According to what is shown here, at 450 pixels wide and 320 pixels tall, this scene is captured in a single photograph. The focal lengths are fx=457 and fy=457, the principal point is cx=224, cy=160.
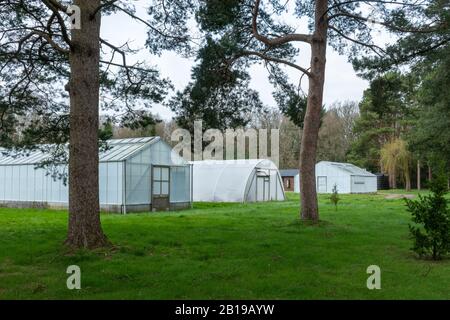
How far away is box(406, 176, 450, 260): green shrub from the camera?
7.46m

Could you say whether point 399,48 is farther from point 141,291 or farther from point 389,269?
point 141,291

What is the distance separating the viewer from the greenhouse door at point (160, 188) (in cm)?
2132

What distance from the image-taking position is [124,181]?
64.3 ft

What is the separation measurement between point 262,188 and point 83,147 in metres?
21.7

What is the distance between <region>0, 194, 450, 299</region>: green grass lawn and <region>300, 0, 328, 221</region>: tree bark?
167 cm

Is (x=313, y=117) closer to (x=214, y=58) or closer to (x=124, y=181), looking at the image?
(x=214, y=58)

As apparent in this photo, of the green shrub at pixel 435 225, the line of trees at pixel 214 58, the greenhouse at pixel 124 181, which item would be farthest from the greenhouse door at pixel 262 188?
the green shrub at pixel 435 225

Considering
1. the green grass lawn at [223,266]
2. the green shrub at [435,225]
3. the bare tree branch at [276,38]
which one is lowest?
the green grass lawn at [223,266]

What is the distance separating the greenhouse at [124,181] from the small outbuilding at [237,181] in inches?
188

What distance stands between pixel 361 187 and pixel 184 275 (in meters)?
41.4

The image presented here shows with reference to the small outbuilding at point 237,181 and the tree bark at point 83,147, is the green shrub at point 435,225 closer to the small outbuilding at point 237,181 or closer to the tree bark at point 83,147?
the tree bark at point 83,147

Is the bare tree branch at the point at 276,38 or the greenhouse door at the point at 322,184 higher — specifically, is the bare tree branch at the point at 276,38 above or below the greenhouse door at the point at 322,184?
above

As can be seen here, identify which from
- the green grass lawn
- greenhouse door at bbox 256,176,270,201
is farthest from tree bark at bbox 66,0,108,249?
greenhouse door at bbox 256,176,270,201

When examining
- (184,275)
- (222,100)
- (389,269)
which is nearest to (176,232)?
(222,100)
